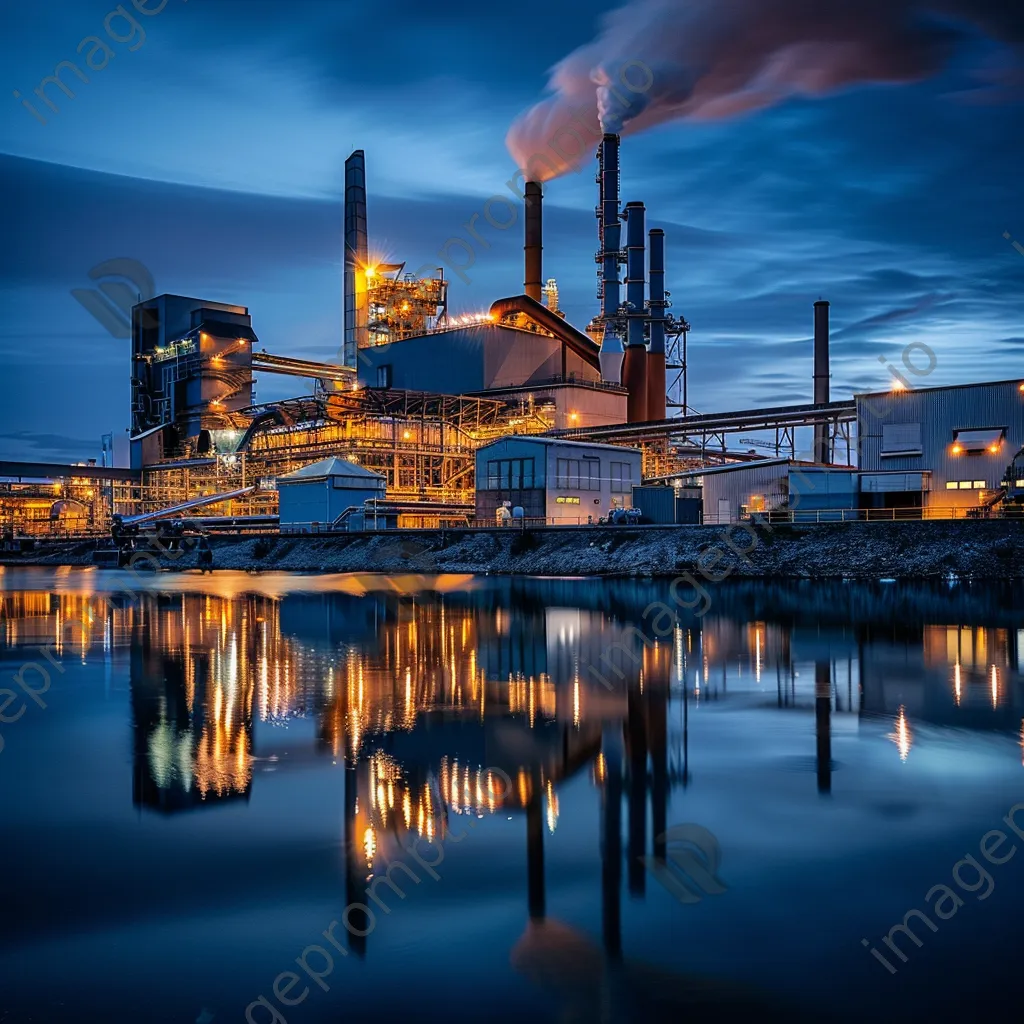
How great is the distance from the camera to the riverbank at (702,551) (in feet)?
109

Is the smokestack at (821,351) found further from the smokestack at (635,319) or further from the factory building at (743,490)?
the factory building at (743,490)

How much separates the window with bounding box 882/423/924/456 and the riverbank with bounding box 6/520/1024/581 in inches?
239

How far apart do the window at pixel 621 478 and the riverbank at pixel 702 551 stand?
7869 millimetres

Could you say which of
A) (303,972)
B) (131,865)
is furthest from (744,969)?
(131,865)

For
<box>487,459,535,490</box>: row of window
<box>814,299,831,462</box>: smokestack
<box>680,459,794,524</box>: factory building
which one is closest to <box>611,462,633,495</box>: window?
<box>487,459,535,490</box>: row of window

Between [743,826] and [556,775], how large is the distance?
76.2 inches

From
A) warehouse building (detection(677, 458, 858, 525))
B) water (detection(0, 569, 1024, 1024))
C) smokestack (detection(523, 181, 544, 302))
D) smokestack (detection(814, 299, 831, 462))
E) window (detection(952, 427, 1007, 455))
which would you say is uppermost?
smokestack (detection(523, 181, 544, 302))

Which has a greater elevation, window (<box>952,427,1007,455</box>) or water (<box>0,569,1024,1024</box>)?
window (<box>952,427,1007,455</box>)

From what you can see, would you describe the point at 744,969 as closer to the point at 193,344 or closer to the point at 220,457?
the point at 220,457

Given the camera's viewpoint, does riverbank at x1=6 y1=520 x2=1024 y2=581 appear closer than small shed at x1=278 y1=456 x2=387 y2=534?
Yes

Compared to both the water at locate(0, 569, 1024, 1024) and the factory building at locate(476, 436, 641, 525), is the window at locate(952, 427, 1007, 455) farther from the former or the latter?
the water at locate(0, 569, 1024, 1024)

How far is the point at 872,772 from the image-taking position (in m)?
8.51

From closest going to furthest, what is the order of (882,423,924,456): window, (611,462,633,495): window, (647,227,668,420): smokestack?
(882,423,924,456): window
(611,462,633,495): window
(647,227,668,420): smokestack

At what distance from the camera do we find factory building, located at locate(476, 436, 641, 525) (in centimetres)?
4716
